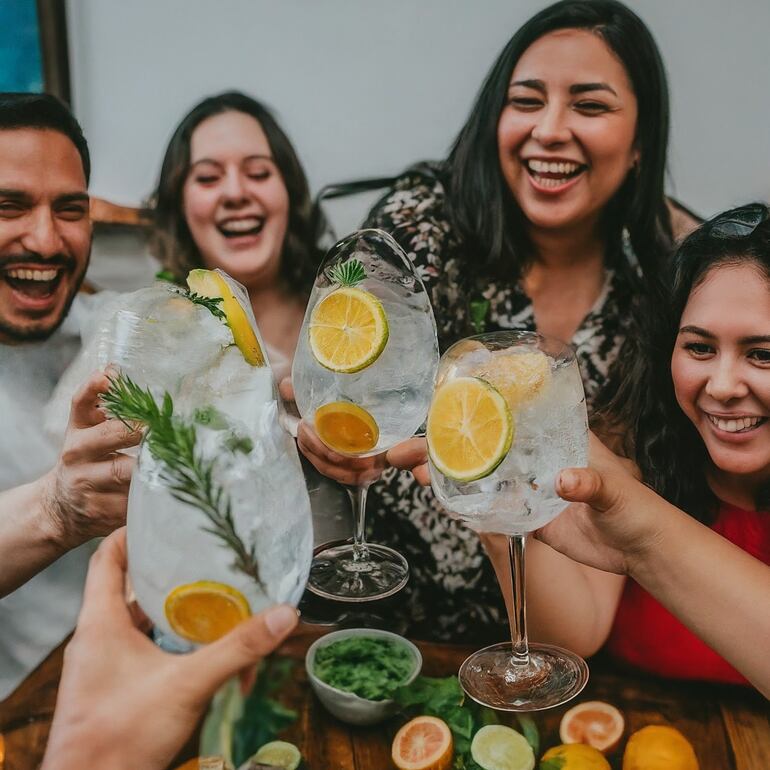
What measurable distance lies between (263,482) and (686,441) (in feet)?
2.71

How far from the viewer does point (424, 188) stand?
4.66 feet

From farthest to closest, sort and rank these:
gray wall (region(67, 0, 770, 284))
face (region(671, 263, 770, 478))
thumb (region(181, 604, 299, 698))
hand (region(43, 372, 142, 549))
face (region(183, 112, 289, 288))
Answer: face (region(183, 112, 289, 288)) → gray wall (region(67, 0, 770, 284)) → face (region(671, 263, 770, 478)) → hand (region(43, 372, 142, 549)) → thumb (region(181, 604, 299, 698))

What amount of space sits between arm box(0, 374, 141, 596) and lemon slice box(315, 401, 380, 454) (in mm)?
212

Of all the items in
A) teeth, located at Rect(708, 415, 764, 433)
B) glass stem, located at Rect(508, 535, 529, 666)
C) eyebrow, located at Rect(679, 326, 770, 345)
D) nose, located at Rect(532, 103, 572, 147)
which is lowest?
glass stem, located at Rect(508, 535, 529, 666)

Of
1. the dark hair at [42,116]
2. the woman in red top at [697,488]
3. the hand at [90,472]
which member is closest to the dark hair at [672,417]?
the woman in red top at [697,488]

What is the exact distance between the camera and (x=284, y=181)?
1.46m

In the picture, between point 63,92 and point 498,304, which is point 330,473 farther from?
point 63,92

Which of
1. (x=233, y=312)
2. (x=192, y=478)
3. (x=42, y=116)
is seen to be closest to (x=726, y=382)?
(x=233, y=312)

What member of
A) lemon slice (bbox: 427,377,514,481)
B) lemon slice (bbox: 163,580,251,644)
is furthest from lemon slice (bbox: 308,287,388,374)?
lemon slice (bbox: 163,580,251,644)

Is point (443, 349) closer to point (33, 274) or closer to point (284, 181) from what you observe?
point (284, 181)

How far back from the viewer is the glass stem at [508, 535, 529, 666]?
0.93 metres

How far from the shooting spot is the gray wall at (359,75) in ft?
4.34

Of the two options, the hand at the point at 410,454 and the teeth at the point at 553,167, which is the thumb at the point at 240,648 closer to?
the hand at the point at 410,454

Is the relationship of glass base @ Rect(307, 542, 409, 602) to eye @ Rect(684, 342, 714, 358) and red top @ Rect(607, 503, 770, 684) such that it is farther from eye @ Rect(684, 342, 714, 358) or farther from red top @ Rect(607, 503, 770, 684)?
eye @ Rect(684, 342, 714, 358)
